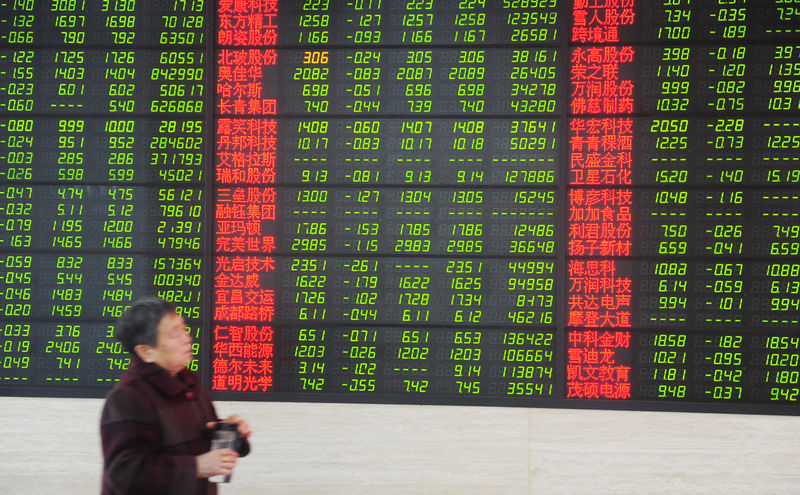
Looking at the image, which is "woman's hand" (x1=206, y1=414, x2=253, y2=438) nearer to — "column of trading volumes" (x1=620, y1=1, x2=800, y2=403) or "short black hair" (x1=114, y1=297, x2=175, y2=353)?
"short black hair" (x1=114, y1=297, x2=175, y2=353)

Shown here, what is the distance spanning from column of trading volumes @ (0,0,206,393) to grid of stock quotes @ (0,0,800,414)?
0.01 meters

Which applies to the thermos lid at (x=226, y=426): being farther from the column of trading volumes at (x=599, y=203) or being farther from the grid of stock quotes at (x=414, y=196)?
the column of trading volumes at (x=599, y=203)

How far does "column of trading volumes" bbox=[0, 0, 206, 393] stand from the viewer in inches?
179

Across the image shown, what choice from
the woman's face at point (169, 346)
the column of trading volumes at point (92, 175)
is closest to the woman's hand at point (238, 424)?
the woman's face at point (169, 346)

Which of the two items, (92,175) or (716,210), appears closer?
(716,210)

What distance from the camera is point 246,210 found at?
454 centimetres

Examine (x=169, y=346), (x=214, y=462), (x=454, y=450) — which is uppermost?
(x=169, y=346)

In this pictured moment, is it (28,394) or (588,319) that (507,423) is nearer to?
(588,319)

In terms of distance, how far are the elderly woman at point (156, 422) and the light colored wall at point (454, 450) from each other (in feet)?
6.57

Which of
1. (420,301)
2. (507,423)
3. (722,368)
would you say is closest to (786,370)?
(722,368)

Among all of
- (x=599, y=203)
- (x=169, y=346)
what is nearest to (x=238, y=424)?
(x=169, y=346)

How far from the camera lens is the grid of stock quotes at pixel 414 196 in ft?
14.2

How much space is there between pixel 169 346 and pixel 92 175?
7.95 ft

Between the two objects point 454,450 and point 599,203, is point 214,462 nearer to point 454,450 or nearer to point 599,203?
point 454,450
